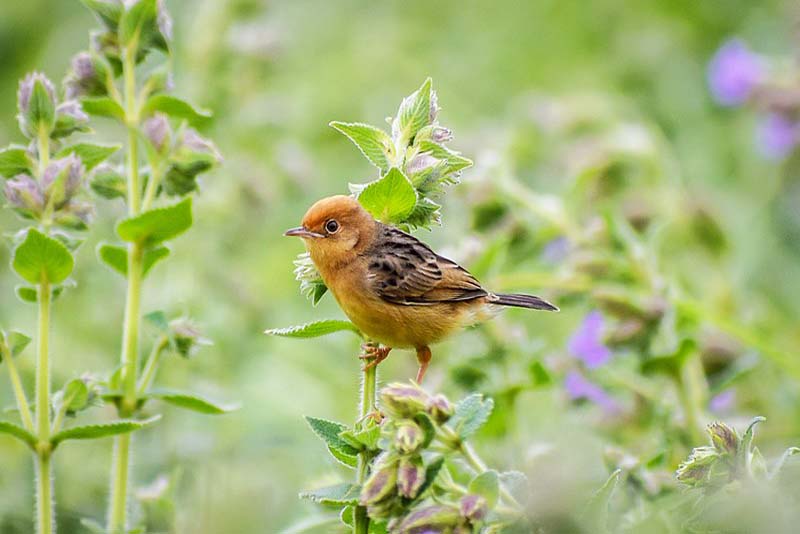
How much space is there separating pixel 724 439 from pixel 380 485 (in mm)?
329

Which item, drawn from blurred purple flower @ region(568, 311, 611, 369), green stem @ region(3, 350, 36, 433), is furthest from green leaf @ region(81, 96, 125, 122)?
blurred purple flower @ region(568, 311, 611, 369)

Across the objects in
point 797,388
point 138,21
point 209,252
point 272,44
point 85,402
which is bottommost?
point 85,402

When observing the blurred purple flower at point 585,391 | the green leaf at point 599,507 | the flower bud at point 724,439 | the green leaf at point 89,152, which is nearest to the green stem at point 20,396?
the green leaf at point 89,152

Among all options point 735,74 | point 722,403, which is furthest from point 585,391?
point 735,74

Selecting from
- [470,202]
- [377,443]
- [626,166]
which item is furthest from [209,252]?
[377,443]

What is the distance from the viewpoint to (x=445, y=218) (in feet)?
8.44

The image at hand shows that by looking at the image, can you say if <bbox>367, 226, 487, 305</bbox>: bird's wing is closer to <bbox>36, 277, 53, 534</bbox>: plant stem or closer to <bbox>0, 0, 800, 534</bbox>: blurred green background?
<bbox>0, 0, 800, 534</bbox>: blurred green background

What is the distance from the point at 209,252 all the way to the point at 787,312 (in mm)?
1388

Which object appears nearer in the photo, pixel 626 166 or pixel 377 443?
pixel 377 443

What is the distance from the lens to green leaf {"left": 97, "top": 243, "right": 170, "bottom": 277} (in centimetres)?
133

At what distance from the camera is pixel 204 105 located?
2.50 metres

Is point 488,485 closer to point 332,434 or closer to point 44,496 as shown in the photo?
point 332,434

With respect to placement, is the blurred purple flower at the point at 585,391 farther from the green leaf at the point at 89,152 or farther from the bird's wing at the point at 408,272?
the green leaf at the point at 89,152

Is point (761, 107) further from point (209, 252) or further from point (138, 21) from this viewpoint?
point (138, 21)
